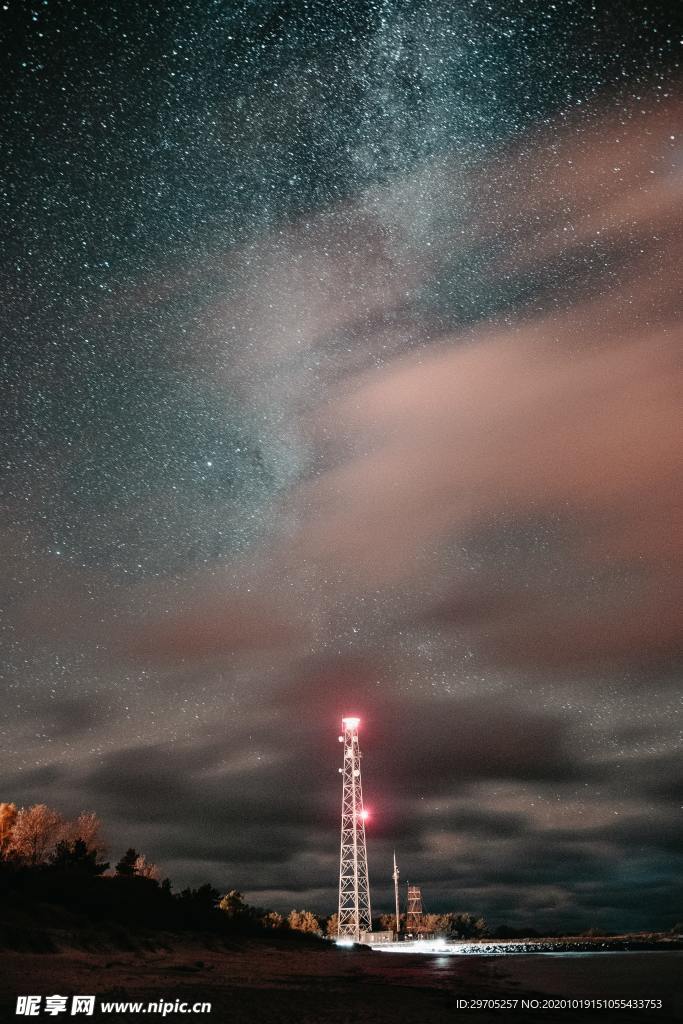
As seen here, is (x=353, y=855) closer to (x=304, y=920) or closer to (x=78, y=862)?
(x=78, y=862)

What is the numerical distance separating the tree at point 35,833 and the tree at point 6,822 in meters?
0.37

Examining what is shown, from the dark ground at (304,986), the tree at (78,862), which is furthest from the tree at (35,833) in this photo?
the dark ground at (304,986)

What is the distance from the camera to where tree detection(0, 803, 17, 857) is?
6077 centimetres

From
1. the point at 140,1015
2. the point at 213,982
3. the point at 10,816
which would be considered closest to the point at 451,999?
the point at 213,982

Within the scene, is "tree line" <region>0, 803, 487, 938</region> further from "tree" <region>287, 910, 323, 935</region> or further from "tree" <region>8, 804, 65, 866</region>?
"tree" <region>287, 910, 323, 935</region>

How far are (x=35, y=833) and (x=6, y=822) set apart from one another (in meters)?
3.68

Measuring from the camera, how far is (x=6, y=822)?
2500 inches

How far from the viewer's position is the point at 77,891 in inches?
1329

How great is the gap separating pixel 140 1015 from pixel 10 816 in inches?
2324

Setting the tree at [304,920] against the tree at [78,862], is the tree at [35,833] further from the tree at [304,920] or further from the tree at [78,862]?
the tree at [304,920]

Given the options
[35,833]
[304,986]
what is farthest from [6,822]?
[304,986]

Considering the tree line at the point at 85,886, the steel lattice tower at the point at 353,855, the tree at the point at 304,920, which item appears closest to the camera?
the tree line at the point at 85,886

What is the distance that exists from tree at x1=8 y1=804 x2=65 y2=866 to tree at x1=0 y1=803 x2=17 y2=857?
0.37m

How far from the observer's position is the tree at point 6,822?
199 feet
